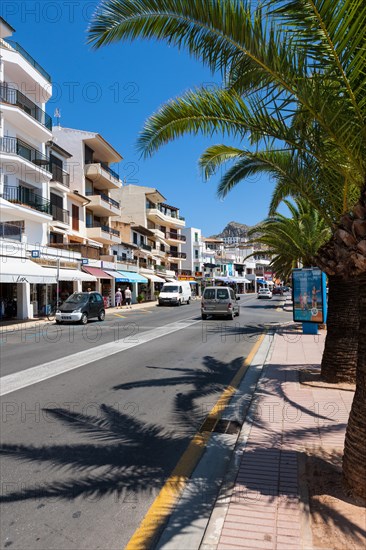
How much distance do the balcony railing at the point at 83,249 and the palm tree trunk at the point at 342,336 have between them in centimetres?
2382

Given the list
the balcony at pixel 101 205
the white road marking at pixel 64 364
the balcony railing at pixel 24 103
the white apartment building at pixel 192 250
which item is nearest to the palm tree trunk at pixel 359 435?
the white road marking at pixel 64 364

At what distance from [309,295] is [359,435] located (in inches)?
374

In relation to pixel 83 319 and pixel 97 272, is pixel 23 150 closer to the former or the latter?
pixel 97 272

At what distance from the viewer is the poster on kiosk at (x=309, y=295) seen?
1240 cm

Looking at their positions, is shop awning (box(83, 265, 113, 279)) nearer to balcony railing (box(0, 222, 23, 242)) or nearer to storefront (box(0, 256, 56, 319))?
storefront (box(0, 256, 56, 319))

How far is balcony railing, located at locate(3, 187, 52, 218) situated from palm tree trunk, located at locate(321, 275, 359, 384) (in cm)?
2118

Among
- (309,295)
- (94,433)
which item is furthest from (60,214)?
(94,433)

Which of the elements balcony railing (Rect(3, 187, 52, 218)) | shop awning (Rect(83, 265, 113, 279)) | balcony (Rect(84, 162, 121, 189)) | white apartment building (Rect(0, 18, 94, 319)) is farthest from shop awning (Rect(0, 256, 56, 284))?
balcony (Rect(84, 162, 121, 189))

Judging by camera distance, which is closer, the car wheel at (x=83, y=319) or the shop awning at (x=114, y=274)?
the car wheel at (x=83, y=319)

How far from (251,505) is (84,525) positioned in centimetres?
137

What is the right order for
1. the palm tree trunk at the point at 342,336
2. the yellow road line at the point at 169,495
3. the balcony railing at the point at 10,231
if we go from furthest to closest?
1. the balcony railing at the point at 10,231
2. the palm tree trunk at the point at 342,336
3. the yellow road line at the point at 169,495

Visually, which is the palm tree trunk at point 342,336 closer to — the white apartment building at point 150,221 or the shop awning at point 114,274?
the shop awning at point 114,274

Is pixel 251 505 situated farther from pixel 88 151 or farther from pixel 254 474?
pixel 88 151

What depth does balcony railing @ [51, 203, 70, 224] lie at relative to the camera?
29223 mm
